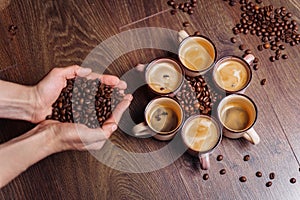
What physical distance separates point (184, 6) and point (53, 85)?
550 mm

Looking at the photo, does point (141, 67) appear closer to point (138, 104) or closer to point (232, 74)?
point (138, 104)

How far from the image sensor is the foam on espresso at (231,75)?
1439mm

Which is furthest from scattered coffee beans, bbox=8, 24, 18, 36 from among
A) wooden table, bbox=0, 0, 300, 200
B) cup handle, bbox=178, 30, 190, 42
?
cup handle, bbox=178, 30, 190, 42

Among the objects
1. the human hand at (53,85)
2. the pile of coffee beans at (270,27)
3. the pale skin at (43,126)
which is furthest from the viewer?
the pile of coffee beans at (270,27)

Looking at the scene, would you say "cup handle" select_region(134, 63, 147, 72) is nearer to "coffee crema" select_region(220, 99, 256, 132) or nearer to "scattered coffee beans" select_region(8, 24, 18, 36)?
"coffee crema" select_region(220, 99, 256, 132)

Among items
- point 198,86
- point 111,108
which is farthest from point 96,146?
point 198,86

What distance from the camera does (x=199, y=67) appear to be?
147 centimetres

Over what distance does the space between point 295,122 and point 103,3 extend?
0.79 metres

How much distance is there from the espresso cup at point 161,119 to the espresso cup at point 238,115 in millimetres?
133

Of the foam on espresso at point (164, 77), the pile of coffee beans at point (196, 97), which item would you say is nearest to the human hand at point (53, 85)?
the foam on espresso at point (164, 77)

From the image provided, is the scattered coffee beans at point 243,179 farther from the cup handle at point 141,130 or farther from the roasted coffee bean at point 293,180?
the cup handle at point 141,130

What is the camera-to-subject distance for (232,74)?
145 centimetres

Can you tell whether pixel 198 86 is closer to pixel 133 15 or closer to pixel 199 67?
pixel 199 67

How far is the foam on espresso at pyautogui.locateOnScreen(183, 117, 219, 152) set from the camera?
1.36 m
